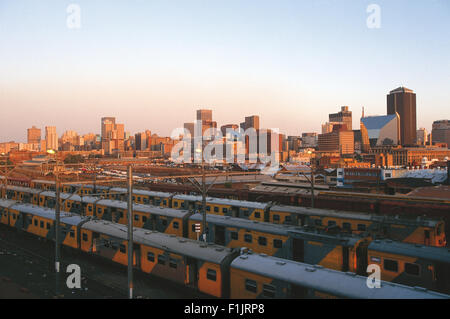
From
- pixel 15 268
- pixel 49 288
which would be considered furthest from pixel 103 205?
pixel 49 288

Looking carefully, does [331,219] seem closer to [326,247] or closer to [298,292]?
[326,247]

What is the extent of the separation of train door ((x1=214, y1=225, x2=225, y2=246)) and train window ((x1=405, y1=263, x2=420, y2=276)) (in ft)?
34.9

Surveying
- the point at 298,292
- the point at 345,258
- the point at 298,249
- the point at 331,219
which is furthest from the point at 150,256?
the point at 331,219

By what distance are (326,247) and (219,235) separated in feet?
24.6

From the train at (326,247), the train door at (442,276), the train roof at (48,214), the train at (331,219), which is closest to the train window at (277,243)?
the train at (326,247)

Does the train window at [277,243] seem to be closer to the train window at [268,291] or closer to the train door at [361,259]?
the train door at [361,259]

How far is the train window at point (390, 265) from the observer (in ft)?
47.6

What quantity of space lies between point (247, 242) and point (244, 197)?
2403cm

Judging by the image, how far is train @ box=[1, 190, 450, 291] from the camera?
13883 millimetres

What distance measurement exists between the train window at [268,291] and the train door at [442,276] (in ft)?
23.1

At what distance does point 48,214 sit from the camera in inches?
982
